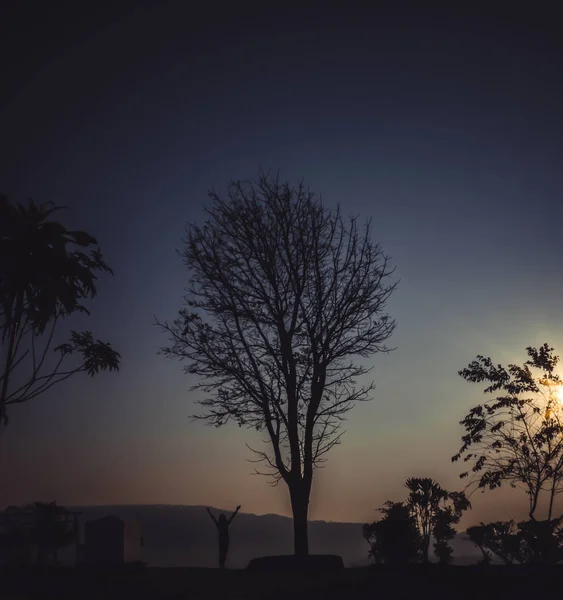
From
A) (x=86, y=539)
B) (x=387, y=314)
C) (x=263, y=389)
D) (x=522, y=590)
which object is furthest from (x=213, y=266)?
(x=522, y=590)

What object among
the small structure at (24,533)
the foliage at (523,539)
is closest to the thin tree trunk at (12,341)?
the small structure at (24,533)

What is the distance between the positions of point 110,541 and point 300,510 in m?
6.60

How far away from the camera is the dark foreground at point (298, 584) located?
12680 mm

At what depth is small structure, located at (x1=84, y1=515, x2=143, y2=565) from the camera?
68.8 feet

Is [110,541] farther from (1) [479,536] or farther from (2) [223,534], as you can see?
(1) [479,536]

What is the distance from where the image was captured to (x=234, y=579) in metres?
15.9

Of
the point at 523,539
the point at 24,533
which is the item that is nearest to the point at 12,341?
the point at 24,533

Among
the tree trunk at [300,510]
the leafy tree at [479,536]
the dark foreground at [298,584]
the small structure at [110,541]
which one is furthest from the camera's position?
the leafy tree at [479,536]

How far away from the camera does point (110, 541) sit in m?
21.1

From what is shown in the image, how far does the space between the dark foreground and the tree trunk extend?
8.14 feet

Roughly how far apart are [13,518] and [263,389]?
10060mm

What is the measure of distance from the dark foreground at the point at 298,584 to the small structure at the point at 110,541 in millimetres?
3699

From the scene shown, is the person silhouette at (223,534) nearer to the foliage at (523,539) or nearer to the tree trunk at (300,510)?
the tree trunk at (300,510)

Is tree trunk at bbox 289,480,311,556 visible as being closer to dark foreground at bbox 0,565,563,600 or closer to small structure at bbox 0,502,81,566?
dark foreground at bbox 0,565,563,600
